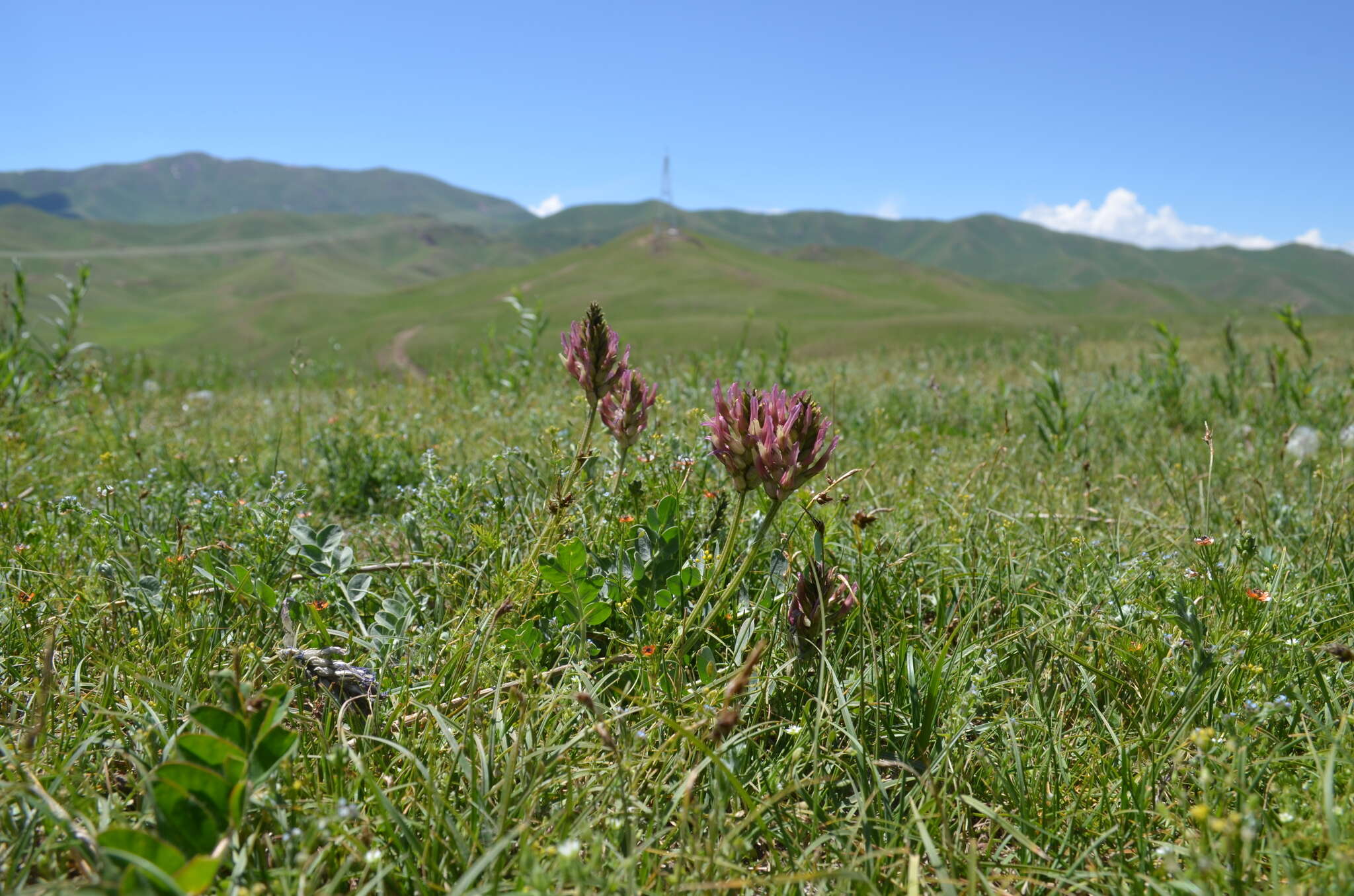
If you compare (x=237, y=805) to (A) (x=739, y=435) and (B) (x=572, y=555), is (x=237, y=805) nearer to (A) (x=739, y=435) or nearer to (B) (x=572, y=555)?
(B) (x=572, y=555)

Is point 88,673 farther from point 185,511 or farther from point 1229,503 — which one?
point 1229,503

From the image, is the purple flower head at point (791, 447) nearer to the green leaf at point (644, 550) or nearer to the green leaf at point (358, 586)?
the green leaf at point (644, 550)

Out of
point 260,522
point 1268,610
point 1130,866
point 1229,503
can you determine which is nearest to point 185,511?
point 260,522

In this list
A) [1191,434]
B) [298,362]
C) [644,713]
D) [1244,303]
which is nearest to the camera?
[644,713]

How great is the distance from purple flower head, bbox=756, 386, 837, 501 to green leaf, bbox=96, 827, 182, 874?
4.29ft

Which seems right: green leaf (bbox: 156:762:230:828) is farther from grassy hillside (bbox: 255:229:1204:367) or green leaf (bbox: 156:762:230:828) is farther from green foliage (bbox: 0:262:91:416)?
grassy hillside (bbox: 255:229:1204:367)

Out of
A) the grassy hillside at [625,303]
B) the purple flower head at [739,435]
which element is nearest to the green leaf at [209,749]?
the purple flower head at [739,435]

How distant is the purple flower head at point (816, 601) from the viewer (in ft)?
7.03

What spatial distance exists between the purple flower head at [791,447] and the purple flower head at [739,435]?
3 cm

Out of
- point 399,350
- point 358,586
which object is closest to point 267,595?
point 358,586

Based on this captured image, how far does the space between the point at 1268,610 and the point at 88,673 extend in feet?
11.0

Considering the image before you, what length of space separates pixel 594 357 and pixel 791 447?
34.8 inches

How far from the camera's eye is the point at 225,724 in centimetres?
143

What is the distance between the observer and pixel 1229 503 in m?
3.87
